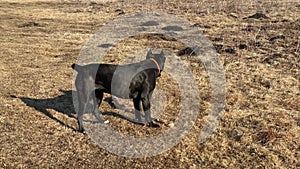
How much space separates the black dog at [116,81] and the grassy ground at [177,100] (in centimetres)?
96

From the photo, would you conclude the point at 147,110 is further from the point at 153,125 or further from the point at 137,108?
the point at 153,125

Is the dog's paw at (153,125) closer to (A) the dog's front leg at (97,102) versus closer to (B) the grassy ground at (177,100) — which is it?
(B) the grassy ground at (177,100)

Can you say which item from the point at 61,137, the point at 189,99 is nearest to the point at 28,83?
the point at 61,137

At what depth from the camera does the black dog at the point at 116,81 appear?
332 inches

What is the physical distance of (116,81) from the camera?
853 cm

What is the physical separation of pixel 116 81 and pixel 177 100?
3124 mm

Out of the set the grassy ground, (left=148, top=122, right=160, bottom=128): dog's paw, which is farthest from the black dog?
the grassy ground

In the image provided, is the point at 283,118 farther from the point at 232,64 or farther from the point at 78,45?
the point at 78,45

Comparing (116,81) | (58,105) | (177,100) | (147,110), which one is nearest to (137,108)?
(147,110)

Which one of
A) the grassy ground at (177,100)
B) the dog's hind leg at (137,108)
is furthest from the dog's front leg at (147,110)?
the grassy ground at (177,100)

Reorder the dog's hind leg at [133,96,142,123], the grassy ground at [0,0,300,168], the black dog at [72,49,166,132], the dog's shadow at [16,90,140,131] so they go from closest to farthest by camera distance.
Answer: the grassy ground at [0,0,300,168], the black dog at [72,49,166,132], the dog's hind leg at [133,96,142,123], the dog's shadow at [16,90,140,131]

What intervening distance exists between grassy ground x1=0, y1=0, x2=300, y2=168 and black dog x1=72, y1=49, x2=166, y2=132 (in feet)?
3.15

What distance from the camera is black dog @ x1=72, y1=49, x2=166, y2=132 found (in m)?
8.43

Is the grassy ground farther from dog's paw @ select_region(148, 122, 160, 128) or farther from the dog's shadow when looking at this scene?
dog's paw @ select_region(148, 122, 160, 128)
